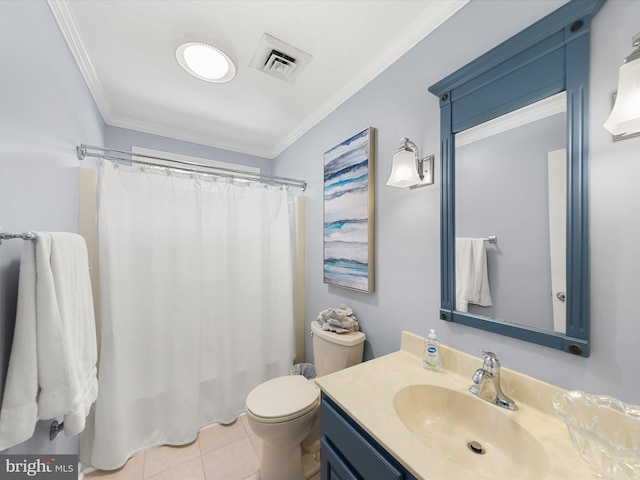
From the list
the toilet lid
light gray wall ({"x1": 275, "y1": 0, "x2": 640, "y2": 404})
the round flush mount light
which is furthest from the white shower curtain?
the round flush mount light

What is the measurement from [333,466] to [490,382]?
656mm

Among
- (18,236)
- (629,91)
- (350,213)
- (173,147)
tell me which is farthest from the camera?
(173,147)

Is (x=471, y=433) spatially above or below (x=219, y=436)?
above

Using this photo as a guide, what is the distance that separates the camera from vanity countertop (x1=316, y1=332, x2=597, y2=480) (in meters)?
0.61

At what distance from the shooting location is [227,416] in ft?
6.01

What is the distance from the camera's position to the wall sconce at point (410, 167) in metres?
1.15

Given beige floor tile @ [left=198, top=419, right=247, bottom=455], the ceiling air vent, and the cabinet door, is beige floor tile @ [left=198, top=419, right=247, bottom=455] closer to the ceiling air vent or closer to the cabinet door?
the cabinet door

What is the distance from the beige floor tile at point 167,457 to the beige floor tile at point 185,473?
1.2 inches

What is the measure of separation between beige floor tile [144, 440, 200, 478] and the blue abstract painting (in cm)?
140

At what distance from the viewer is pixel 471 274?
1034mm

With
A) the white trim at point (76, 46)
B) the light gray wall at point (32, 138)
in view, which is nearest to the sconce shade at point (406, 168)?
the light gray wall at point (32, 138)

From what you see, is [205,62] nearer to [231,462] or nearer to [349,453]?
[349,453]

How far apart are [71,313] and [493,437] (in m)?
1.54

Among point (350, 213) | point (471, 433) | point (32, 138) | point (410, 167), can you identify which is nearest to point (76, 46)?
point (32, 138)
